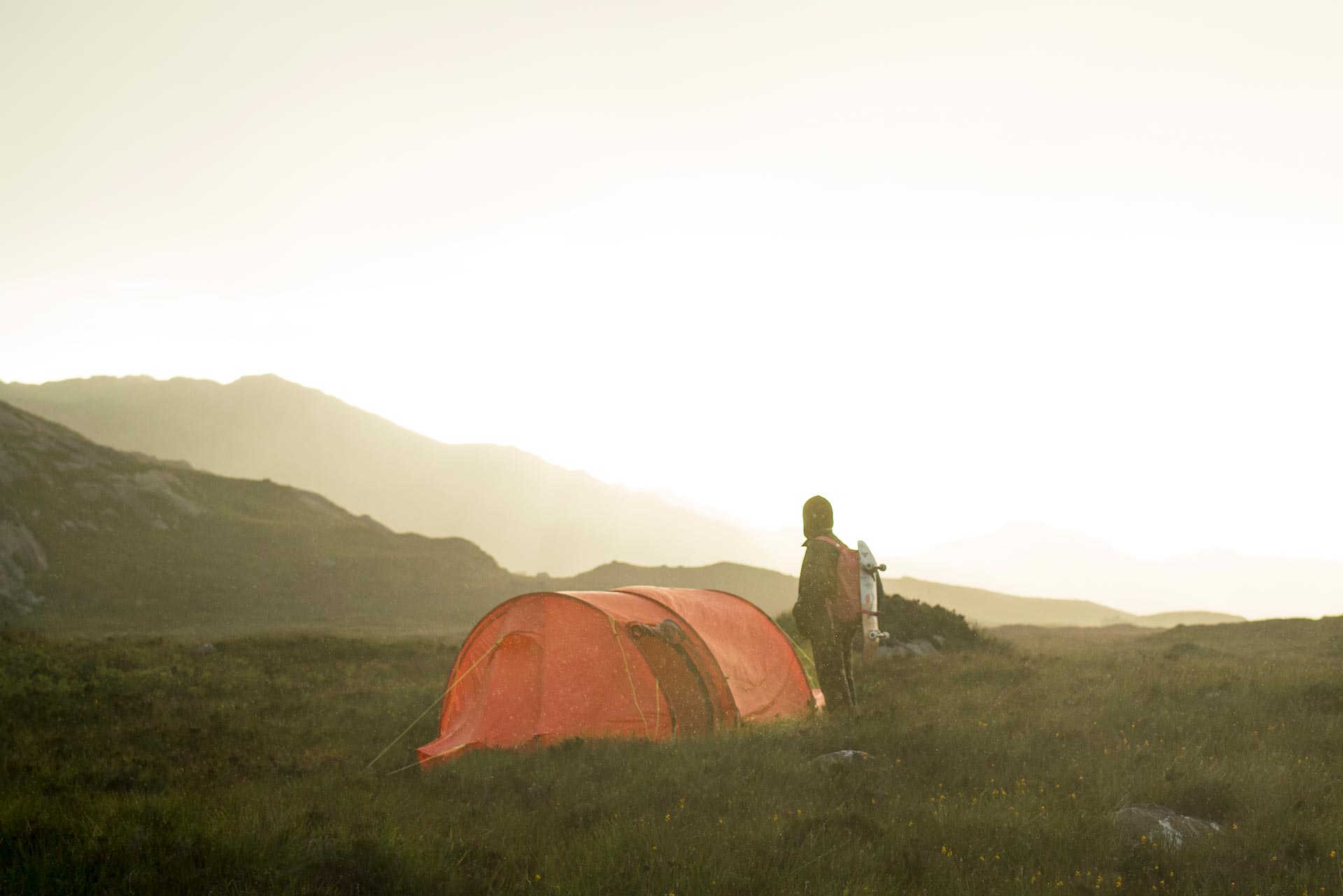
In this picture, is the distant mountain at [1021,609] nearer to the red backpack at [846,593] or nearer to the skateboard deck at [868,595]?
the skateboard deck at [868,595]

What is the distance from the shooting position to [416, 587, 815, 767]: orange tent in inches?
412

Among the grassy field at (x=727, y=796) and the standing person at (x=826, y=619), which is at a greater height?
the standing person at (x=826, y=619)

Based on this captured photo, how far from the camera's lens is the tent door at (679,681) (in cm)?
1053

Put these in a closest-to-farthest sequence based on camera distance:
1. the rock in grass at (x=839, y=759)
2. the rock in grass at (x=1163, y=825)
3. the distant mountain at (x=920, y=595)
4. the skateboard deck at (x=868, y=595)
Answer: the rock in grass at (x=1163, y=825) < the rock in grass at (x=839, y=759) < the skateboard deck at (x=868, y=595) < the distant mountain at (x=920, y=595)

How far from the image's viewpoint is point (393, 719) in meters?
13.2

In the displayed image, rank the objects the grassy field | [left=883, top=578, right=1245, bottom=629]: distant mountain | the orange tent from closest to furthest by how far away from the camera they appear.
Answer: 1. the grassy field
2. the orange tent
3. [left=883, top=578, right=1245, bottom=629]: distant mountain

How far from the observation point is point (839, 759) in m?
8.41

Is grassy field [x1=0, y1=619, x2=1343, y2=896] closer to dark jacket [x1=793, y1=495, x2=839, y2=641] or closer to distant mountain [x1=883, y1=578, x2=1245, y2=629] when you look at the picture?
dark jacket [x1=793, y1=495, x2=839, y2=641]

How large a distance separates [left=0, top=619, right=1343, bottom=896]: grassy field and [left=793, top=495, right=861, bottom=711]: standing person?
0.56m

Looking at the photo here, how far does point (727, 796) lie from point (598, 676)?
3.68 metres

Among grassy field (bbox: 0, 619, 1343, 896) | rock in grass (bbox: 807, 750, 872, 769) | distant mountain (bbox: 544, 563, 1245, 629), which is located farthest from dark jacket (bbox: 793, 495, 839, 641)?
distant mountain (bbox: 544, 563, 1245, 629)

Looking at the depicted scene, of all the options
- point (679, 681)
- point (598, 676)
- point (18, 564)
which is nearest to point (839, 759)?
point (679, 681)

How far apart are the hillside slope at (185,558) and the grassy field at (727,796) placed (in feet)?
80.6

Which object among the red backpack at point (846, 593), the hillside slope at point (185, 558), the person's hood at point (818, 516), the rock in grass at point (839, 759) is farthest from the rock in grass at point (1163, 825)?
the hillside slope at point (185, 558)
